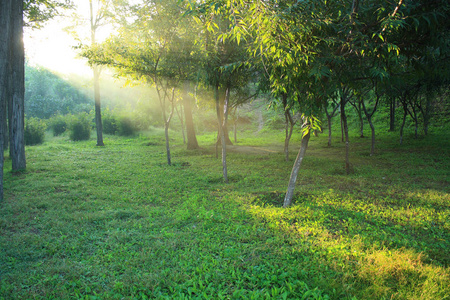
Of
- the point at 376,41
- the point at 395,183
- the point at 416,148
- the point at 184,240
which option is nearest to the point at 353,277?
the point at 184,240

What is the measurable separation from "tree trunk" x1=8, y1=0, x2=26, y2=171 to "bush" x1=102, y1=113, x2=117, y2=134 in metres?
16.6

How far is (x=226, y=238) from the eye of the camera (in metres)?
4.31

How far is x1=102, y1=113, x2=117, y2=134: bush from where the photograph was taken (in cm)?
2589

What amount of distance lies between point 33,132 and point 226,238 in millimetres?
20644

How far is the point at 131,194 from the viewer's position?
7086mm

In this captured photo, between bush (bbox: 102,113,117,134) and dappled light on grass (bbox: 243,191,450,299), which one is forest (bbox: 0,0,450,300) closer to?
dappled light on grass (bbox: 243,191,450,299)

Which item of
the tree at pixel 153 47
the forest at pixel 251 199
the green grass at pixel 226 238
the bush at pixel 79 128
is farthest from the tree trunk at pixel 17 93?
the bush at pixel 79 128

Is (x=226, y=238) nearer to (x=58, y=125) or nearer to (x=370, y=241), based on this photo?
(x=370, y=241)

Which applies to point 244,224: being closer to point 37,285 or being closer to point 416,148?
point 37,285

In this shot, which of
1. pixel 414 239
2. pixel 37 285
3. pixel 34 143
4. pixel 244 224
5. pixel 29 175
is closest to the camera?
pixel 37 285

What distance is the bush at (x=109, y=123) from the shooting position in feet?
84.9


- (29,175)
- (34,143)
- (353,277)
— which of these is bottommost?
(353,277)

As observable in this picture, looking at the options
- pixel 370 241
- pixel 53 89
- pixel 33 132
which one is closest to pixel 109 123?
pixel 33 132

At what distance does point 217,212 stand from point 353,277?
9.71 feet
